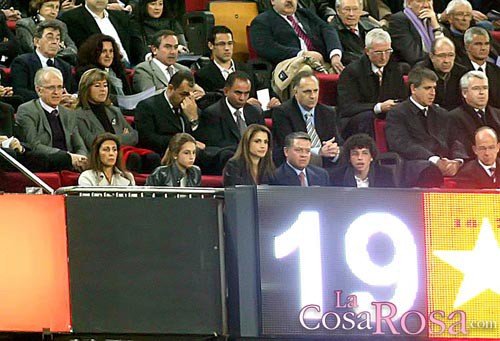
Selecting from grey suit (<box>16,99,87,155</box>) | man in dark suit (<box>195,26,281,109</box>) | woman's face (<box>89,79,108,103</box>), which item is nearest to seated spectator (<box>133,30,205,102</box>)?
man in dark suit (<box>195,26,281,109</box>)

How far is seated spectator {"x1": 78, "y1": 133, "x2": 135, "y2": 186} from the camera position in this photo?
12039mm

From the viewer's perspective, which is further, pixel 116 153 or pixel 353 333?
pixel 116 153

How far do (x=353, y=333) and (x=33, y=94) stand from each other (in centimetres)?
438

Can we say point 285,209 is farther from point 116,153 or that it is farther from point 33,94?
point 33,94

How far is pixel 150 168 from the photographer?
42.2 feet

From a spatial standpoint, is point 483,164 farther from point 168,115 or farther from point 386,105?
point 168,115

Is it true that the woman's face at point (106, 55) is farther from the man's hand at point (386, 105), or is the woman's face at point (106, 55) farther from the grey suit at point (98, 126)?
the man's hand at point (386, 105)

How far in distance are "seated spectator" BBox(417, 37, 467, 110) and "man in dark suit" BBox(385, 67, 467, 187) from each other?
21.0 inches

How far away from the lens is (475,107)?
1433 centimetres

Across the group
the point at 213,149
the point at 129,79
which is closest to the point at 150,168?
the point at 213,149

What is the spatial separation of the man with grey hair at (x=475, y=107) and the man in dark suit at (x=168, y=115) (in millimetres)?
2146

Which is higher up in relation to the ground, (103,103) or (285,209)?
(103,103)

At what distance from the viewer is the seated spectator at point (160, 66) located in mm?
14305

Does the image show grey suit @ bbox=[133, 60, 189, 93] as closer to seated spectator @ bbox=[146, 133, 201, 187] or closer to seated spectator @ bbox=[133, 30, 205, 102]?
seated spectator @ bbox=[133, 30, 205, 102]
